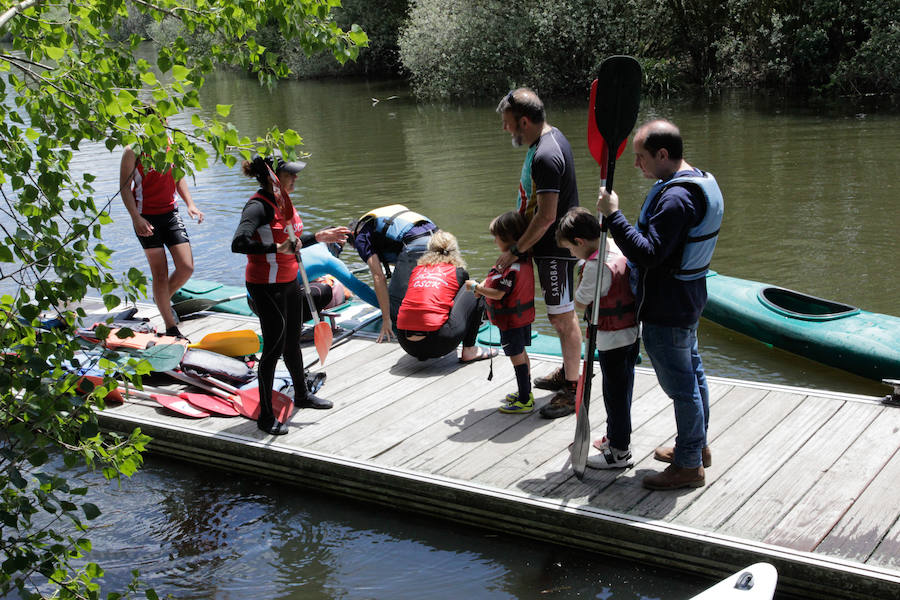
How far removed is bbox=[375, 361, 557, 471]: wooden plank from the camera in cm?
500

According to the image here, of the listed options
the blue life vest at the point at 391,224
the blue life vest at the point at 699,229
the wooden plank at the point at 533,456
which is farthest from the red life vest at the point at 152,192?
the blue life vest at the point at 699,229

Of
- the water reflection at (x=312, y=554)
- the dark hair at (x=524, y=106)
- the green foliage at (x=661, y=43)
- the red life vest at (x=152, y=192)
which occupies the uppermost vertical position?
the green foliage at (x=661, y=43)

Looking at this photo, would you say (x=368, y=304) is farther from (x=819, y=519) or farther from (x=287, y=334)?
(x=819, y=519)

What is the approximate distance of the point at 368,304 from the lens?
25.2 feet

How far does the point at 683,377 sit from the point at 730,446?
0.96 metres

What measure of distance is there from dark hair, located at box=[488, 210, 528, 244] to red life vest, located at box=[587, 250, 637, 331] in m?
0.83

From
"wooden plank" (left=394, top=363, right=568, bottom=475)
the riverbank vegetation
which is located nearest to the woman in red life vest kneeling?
"wooden plank" (left=394, top=363, right=568, bottom=475)

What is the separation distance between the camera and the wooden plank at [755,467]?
4.12 meters

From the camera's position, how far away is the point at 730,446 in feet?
15.6

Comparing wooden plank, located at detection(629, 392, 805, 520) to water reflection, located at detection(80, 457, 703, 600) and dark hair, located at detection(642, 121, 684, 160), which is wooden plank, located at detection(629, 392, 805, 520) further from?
dark hair, located at detection(642, 121, 684, 160)

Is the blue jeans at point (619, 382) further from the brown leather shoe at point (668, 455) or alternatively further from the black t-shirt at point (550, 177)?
the black t-shirt at point (550, 177)

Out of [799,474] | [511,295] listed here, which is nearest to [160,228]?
[511,295]

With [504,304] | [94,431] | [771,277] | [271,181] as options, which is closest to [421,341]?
[504,304]

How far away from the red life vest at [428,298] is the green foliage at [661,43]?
15791mm
